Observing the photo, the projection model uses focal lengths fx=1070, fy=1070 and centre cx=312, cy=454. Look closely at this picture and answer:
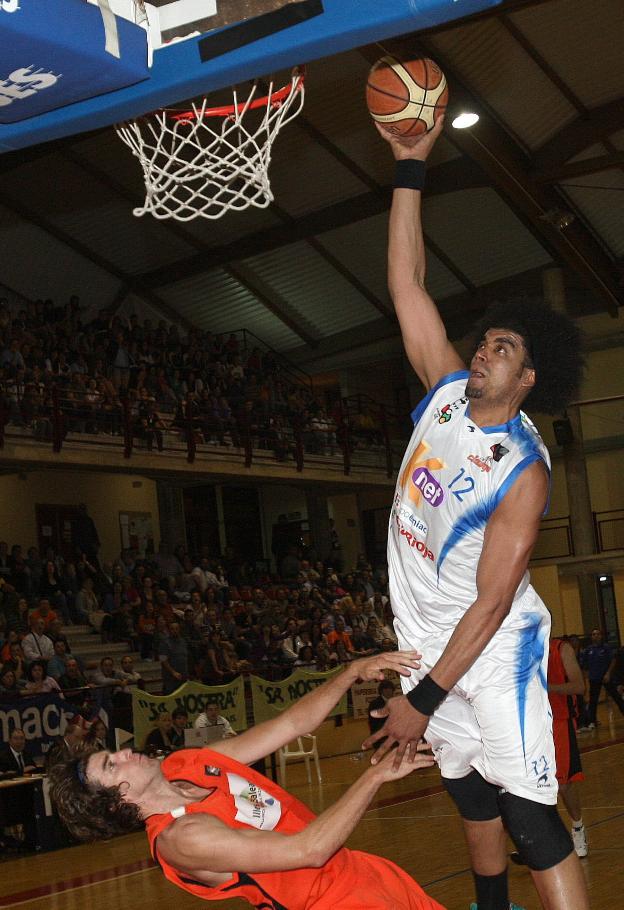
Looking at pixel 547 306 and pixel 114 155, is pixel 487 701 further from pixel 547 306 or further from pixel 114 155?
pixel 114 155

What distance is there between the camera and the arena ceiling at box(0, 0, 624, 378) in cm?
1638

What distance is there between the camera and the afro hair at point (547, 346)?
3.44 meters

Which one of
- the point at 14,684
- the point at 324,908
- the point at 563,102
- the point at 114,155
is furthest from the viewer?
the point at 114,155

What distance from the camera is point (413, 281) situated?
3.62 m

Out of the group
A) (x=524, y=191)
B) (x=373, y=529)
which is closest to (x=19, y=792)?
(x=524, y=191)

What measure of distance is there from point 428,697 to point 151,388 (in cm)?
1647

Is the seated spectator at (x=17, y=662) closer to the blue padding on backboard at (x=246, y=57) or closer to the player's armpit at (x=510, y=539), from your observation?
the blue padding on backboard at (x=246, y=57)

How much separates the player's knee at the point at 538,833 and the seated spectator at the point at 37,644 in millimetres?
10503

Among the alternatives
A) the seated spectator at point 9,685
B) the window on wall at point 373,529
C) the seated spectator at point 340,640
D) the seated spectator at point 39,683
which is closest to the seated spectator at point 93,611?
the seated spectator at point 340,640

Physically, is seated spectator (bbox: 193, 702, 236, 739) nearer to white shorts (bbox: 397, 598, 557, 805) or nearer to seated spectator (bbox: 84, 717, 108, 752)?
seated spectator (bbox: 84, 717, 108, 752)

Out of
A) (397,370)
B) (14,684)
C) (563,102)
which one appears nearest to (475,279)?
(397,370)

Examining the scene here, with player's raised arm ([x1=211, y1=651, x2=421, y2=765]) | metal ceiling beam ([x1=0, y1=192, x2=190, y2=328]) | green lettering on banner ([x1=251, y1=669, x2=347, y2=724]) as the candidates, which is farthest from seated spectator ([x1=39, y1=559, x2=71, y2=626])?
player's raised arm ([x1=211, y1=651, x2=421, y2=765])

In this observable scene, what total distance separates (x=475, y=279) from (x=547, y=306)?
2045 cm

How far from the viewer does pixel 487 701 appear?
3.20m
